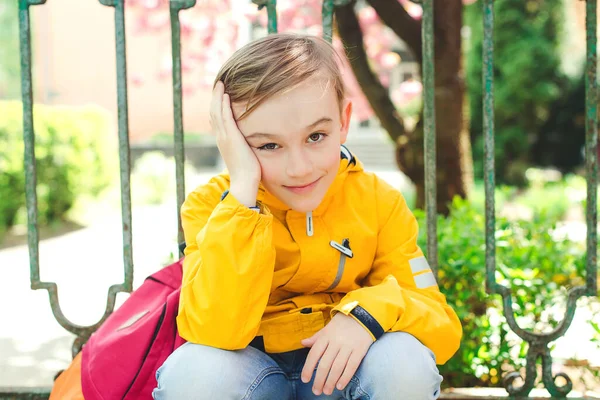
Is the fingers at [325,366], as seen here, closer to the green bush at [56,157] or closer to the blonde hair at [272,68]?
the blonde hair at [272,68]

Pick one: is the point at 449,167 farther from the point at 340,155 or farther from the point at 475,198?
the point at 475,198

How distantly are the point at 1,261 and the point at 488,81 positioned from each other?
5.34 metres

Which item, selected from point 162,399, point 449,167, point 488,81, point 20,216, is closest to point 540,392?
point 488,81

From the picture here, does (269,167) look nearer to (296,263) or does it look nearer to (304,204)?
(304,204)

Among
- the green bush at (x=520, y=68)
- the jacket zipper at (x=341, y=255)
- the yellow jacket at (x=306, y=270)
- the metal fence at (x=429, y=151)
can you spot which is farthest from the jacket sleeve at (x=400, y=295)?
the green bush at (x=520, y=68)

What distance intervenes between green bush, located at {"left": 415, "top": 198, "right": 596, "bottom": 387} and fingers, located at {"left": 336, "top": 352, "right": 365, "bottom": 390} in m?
0.84

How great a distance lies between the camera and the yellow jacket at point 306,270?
1.45 m

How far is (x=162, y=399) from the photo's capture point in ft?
4.69

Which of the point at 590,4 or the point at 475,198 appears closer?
the point at 590,4

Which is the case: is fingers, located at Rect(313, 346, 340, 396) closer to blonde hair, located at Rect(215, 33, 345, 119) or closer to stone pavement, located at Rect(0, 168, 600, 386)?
blonde hair, located at Rect(215, 33, 345, 119)

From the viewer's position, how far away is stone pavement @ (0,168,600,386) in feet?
10.8

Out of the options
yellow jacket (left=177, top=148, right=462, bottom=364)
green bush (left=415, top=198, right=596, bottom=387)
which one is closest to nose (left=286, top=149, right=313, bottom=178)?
yellow jacket (left=177, top=148, right=462, bottom=364)

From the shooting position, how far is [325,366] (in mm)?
1438

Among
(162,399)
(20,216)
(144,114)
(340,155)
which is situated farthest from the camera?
(144,114)
